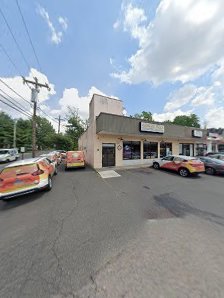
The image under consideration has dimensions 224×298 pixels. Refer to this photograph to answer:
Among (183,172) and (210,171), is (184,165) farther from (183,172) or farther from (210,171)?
(210,171)

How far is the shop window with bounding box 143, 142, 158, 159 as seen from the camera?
17.0 meters

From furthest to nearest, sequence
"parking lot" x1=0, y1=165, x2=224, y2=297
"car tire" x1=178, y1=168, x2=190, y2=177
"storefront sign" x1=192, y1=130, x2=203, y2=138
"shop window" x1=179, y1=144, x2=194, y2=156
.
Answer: "shop window" x1=179, y1=144, x2=194, y2=156
"storefront sign" x1=192, y1=130, x2=203, y2=138
"car tire" x1=178, y1=168, x2=190, y2=177
"parking lot" x1=0, y1=165, x2=224, y2=297

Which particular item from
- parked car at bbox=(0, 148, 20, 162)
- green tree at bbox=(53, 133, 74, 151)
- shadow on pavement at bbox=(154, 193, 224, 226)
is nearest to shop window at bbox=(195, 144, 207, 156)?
shadow on pavement at bbox=(154, 193, 224, 226)

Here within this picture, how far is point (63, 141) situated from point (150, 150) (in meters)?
31.1

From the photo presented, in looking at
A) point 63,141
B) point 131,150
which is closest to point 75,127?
point 63,141

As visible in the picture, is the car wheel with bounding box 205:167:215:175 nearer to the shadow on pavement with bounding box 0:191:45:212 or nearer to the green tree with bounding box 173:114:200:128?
the shadow on pavement with bounding box 0:191:45:212

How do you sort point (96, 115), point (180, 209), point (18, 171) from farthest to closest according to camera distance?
point (96, 115)
point (18, 171)
point (180, 209)

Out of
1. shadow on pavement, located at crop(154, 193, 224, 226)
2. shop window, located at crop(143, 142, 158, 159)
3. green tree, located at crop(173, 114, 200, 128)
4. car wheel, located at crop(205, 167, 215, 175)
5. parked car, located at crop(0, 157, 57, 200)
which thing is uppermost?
green tree, located at crop(173, 114, 200, 128)

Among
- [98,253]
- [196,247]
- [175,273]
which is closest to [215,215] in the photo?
[196,247]

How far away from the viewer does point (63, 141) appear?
4234cm

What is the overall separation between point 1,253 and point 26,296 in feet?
4.90

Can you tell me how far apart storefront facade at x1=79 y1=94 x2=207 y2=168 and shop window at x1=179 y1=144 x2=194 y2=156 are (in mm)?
848

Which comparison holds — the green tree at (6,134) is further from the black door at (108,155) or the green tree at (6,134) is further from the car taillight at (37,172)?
the car taillight at (37,172)

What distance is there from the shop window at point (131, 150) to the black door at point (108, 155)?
1.43m
